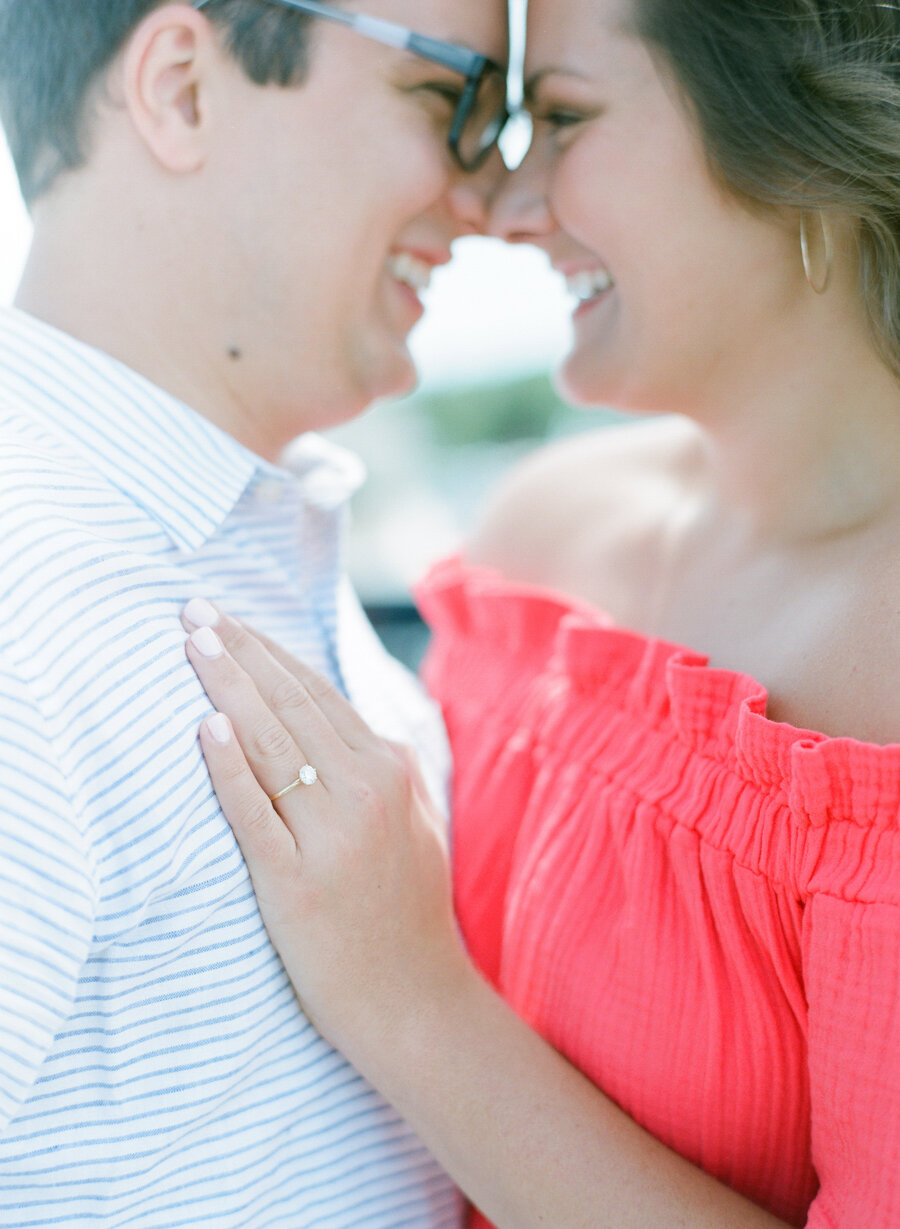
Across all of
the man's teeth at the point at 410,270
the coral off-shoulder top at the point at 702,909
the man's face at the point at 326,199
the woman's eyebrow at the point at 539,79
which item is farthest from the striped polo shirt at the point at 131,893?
the woman's eyebrow at the point at 539,79

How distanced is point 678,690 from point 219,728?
0.55 meters

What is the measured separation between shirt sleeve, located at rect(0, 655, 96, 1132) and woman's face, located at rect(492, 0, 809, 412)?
3.22 feet

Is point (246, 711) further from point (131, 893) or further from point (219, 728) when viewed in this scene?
point (131, 893)

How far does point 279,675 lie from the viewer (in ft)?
3.82

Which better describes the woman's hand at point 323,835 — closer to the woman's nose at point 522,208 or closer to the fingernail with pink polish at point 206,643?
the fingernail with pink polish at point 206,643

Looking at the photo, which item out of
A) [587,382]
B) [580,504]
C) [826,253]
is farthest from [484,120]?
[580,504]

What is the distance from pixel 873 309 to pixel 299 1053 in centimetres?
113

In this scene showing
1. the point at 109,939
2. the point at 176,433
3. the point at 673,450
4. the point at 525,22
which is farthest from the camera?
the point at 673,450

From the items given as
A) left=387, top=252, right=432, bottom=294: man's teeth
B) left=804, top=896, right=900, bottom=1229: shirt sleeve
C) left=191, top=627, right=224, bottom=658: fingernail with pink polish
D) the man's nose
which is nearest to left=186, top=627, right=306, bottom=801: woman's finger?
left=191, top=627, right=224, bottom=658: fingernail with pink polish

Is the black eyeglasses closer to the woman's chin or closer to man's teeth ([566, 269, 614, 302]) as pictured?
man's teeth ([566, 269, 614, 302])

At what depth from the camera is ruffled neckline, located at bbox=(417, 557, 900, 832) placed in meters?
1.05

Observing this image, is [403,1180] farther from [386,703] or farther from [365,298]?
[365,298]

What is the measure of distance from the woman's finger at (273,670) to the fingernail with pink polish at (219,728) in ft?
0.26

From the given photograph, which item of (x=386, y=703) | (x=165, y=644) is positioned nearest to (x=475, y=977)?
(x=386, y=703)
